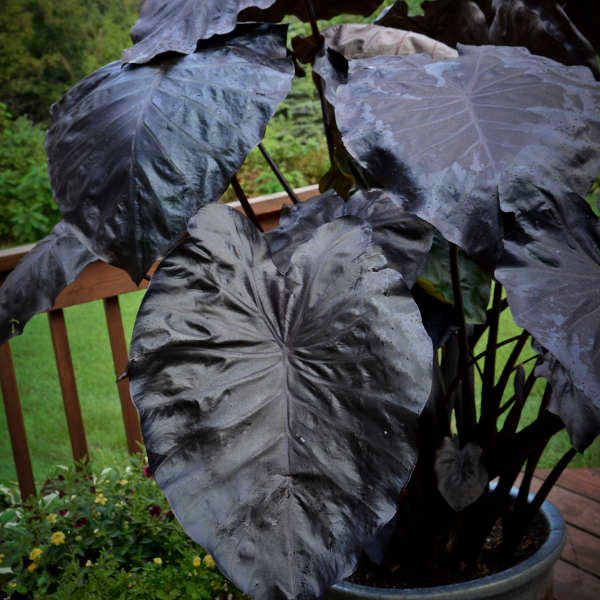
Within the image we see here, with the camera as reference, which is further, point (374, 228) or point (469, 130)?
point (374, 228)

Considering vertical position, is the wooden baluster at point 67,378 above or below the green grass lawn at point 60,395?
above

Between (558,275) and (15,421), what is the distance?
1.30 m

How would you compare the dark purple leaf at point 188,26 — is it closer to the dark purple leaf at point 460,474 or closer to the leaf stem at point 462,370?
the leaf stem at point 462,370

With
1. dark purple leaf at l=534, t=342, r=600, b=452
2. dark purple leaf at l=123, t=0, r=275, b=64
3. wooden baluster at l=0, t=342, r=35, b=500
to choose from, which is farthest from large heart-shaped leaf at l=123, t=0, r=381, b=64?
wooden baluster at l=0, t=342, r=35, b=500

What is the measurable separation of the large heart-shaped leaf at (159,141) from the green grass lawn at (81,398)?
142cm

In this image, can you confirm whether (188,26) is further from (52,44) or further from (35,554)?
(52,44)

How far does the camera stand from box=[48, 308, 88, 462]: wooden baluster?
153 cm

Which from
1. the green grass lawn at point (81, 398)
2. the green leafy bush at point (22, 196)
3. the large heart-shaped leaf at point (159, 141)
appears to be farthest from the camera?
the green leafy bush at point (22, 196)

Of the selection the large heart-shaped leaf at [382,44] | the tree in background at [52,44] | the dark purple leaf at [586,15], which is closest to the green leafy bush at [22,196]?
the tree in background at [52,44]

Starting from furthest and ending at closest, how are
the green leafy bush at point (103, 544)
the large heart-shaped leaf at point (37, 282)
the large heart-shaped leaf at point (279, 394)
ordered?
the green leafy bush at point (103, 544), the large heart-shaped leaf at point (37, 282), the large heart-shaped leaf at point (279, 394)

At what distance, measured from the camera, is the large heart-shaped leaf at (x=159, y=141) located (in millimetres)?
731

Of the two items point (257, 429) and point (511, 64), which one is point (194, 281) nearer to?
point (257, 429)

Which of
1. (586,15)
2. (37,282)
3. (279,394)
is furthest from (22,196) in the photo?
(279,394)

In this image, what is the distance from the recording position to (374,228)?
867 mm
